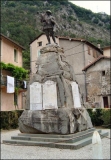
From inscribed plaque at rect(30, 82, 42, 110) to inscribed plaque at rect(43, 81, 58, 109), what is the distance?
232mm

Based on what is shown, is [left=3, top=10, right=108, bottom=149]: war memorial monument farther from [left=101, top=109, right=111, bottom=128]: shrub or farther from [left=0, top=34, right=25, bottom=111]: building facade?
[left=0, top=34, right=25, bottom=111]: building facade

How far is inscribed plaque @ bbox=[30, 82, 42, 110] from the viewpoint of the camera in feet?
31.9

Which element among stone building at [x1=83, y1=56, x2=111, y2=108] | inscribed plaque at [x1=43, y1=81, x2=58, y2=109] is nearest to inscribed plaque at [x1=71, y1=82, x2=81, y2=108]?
inscribed plaque at [x1=43, y1=81, x2=58, y2=109]

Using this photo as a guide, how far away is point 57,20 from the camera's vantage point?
82.8 metres

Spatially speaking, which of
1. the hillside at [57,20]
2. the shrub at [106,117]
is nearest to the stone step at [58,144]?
the shrub at [106,117]

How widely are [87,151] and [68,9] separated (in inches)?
4158

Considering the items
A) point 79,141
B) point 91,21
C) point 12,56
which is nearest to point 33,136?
point 79,141

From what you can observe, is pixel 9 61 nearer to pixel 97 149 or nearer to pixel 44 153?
pixel 44 153

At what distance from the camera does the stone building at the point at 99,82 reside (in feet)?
95.1

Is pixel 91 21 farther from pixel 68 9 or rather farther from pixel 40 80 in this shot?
pixel 40 80

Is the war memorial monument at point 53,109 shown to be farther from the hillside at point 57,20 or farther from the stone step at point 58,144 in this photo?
the hillside at point 57,20

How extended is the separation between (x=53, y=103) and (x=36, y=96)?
0.90m

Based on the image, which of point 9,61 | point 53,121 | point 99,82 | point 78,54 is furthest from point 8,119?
point 78,54

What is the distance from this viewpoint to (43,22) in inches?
436
